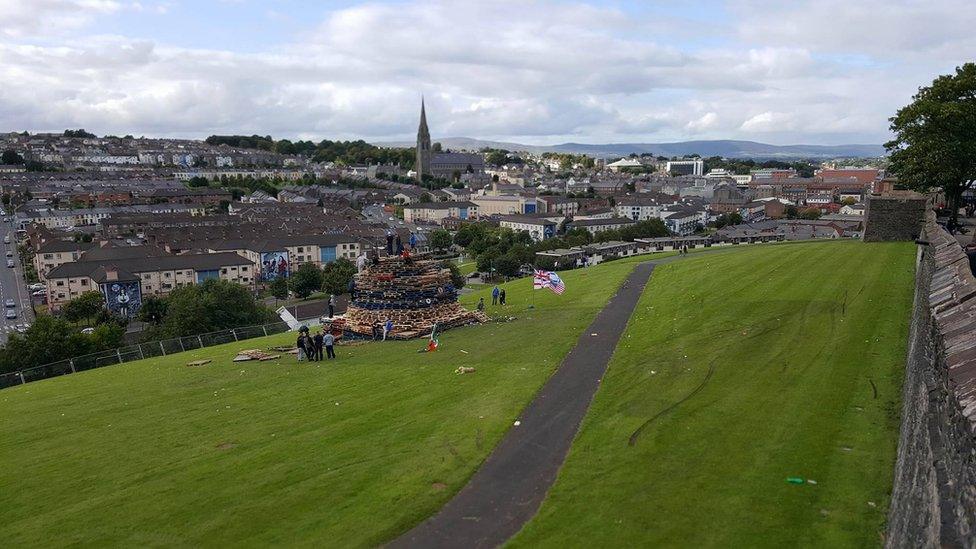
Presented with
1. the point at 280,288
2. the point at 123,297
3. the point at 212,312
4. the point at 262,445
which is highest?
the point at 262,445

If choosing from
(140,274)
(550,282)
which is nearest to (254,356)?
(550,282)

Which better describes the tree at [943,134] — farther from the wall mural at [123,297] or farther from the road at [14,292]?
the wall mural at [123,297]

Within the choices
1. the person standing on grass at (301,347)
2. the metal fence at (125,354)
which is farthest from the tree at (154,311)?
the person standing on grass at (301,347)

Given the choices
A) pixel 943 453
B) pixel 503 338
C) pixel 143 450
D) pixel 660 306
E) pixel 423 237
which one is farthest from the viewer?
pixel 423 237

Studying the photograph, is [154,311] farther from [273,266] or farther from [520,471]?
[520,471]

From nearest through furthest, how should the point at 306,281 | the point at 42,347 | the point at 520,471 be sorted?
the point at 520,471
the point at 42,347
the point at 306,281

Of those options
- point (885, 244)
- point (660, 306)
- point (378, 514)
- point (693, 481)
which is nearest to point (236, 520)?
point (378, 514)

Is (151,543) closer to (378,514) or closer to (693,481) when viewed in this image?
(378,514)
